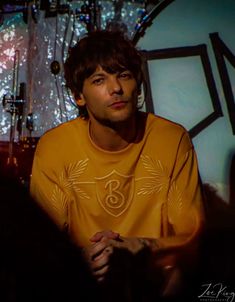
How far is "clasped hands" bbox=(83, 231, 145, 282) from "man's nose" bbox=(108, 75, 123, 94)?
0.78m

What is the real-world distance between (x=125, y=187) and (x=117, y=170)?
11 centimetres

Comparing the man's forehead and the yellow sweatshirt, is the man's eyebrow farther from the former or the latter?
the yellow sweatshirt

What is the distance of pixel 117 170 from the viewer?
2.61 metres

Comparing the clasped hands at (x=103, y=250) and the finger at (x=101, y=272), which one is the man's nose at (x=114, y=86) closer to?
the clasped hands at (x=103, y=250)

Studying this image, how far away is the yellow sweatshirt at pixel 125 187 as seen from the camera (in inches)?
101

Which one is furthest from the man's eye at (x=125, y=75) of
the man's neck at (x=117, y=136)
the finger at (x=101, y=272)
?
the finger at (x=101, y=272)

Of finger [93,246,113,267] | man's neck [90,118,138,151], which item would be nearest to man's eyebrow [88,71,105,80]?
man's neck [90,118,138,151]

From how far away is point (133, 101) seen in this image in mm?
2607

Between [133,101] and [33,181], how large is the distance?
739mm

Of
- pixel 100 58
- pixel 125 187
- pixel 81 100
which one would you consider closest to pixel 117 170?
pixel 125 187

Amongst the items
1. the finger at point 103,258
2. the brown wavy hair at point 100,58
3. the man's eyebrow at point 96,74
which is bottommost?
the finger at point 103,258

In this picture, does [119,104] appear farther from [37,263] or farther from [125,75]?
[37,263]

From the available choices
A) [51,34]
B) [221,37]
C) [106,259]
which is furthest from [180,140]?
[51,34]

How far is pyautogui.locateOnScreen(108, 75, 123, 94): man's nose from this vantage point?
2.56m
